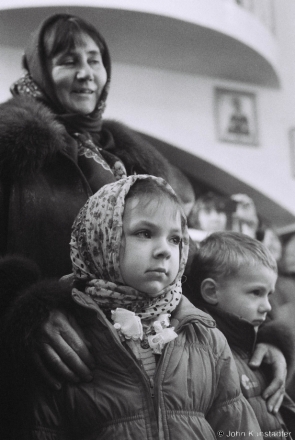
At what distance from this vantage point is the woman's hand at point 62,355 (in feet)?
3.96

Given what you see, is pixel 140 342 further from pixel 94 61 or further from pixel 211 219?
pixel 211 219

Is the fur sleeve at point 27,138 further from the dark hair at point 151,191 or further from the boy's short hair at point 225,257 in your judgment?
the boy's short hair at point 225,257

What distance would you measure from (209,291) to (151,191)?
50cm

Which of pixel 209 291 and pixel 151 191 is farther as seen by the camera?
pixel 209 291

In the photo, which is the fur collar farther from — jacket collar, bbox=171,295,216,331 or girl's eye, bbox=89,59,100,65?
jacket collar, bbox=171,295,216,331

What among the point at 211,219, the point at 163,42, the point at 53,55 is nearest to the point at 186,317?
the point at 53,55

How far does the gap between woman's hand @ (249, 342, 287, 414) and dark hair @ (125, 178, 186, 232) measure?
1.56 feet

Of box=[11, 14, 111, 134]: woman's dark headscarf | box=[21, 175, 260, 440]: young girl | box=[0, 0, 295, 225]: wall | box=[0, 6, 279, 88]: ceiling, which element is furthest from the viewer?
box=[0, 0, 295, 225]: wall

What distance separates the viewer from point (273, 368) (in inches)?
64.6

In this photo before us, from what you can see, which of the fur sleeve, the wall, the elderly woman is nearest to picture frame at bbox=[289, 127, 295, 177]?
the wall

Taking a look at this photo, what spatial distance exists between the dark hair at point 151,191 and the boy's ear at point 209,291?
395 mm

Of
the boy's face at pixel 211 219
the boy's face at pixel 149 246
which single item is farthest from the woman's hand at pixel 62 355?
the boy's face at pixel 211 219

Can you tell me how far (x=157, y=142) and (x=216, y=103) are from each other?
1.91 feet

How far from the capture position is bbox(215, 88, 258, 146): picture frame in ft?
15.8
